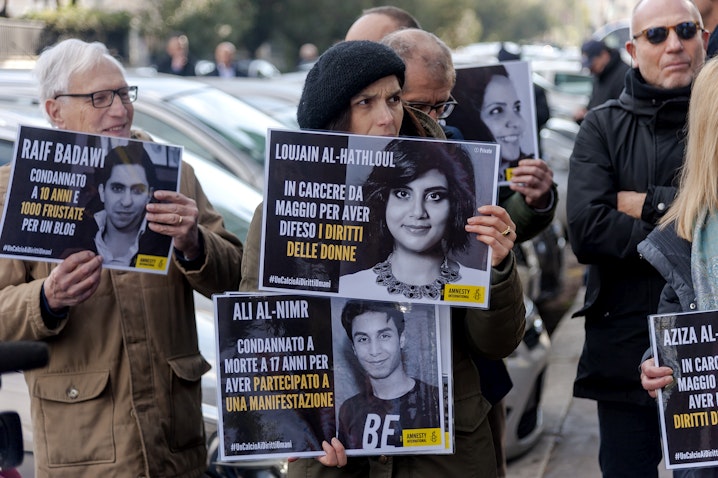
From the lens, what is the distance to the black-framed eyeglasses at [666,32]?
4.25m

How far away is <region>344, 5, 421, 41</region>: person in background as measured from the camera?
4953 millimetres

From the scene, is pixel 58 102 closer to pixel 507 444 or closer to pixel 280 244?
pixel 280 244

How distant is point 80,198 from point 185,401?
29.9 inches

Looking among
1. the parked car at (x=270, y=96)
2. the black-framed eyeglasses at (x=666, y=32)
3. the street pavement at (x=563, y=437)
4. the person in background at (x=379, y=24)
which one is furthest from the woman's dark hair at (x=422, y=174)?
the parked car at (x=270, y=96)

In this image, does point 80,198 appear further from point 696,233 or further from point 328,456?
point 696,233

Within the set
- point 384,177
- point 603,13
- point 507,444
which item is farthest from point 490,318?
point 603,13

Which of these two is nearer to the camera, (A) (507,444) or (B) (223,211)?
(B) (223,211)

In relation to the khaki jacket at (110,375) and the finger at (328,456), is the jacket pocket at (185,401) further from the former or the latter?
the finger at (328,456)

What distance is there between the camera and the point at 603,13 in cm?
7344

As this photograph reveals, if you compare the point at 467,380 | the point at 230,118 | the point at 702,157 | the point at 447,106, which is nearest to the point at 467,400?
the point at 467,380

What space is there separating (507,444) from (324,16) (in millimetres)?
40244

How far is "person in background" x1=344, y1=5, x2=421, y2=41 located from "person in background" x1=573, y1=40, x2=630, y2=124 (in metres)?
5.96

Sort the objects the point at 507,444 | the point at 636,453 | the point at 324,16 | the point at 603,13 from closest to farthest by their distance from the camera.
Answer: the point at 636,453 → the point at 507,444 → the point at 324,16 → the point at 603,13

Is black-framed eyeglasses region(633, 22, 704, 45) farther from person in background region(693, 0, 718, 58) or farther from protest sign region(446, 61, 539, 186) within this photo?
person in background region(693, 0, 718, 58)
